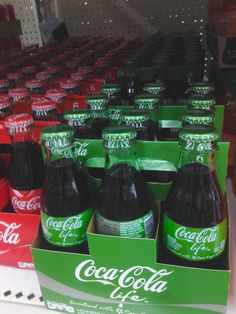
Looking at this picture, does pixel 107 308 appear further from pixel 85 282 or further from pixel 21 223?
pixel 21 223

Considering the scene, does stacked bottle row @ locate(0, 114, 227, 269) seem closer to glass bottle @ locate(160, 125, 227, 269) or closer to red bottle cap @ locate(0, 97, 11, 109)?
glass bottle @ locate(160, 125, 227, 269)

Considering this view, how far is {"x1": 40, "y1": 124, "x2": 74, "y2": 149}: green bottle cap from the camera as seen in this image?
556mm

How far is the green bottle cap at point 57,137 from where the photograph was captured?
556 mm

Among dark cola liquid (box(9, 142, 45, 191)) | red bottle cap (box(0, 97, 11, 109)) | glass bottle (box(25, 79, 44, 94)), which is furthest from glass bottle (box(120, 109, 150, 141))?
glass bottle (box(25, 79, 44, 94))

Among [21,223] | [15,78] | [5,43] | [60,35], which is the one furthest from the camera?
[60,35]

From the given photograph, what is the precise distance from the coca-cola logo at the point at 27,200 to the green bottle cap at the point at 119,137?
243 mm

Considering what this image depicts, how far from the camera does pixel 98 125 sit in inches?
30.6

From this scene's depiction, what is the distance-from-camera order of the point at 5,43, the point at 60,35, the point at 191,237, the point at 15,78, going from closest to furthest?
the point at 191,237 → the point at 15,78 → the point at 5,43 → the point at 60,35

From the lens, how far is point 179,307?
56cm

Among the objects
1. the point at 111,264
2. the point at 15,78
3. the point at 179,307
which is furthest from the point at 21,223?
the point at 15,78

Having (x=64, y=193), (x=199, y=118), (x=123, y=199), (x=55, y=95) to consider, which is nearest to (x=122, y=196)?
(x=123, y=199)

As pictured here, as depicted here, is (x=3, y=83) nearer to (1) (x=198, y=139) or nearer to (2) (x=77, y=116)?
(2) (x=77, y=116)

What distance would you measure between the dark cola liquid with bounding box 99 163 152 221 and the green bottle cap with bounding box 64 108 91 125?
0.16m

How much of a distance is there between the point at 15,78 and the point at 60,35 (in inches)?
45.1
